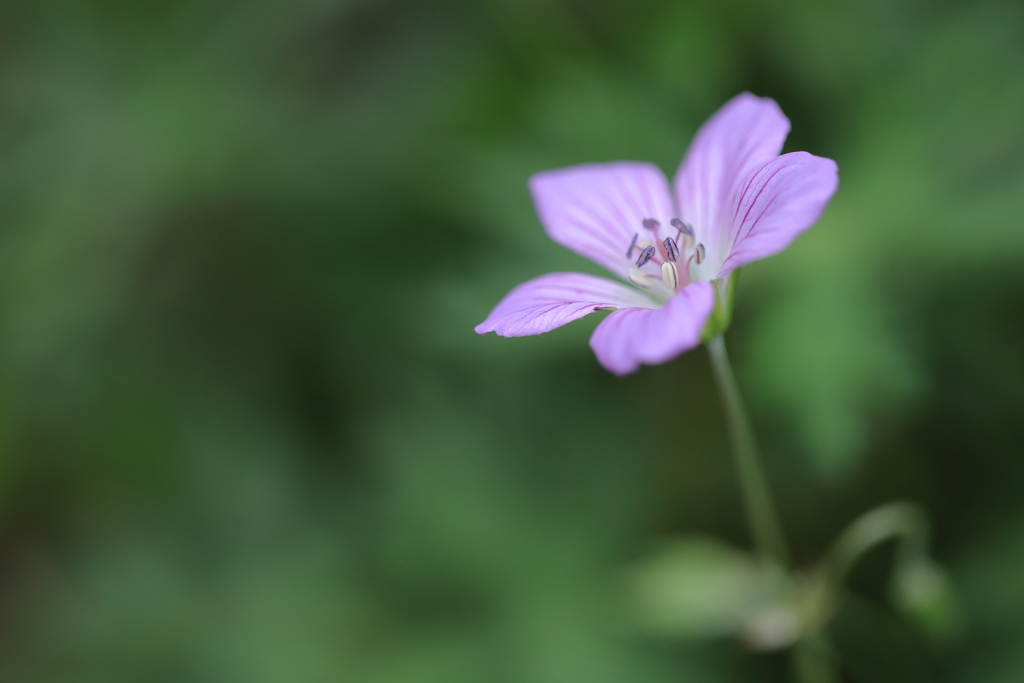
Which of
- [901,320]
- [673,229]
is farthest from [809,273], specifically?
[673,229]

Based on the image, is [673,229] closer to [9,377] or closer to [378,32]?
[378,32]

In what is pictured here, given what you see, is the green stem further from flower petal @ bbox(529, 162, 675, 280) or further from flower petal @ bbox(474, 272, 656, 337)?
flower petal @ bbox(529, 162, 675, 280)

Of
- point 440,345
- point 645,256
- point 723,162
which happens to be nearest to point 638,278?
point 645,256

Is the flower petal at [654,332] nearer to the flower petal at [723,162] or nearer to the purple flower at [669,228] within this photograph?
the purple flower at [669,228]

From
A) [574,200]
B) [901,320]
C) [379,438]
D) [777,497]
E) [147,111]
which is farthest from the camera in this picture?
[147,111]

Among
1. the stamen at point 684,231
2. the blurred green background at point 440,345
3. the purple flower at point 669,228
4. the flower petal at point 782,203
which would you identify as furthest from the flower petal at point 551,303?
the blurred green background at point 440,345

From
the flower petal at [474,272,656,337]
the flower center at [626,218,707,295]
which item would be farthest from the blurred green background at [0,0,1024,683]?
the flower petal at [474,272,656,337]
